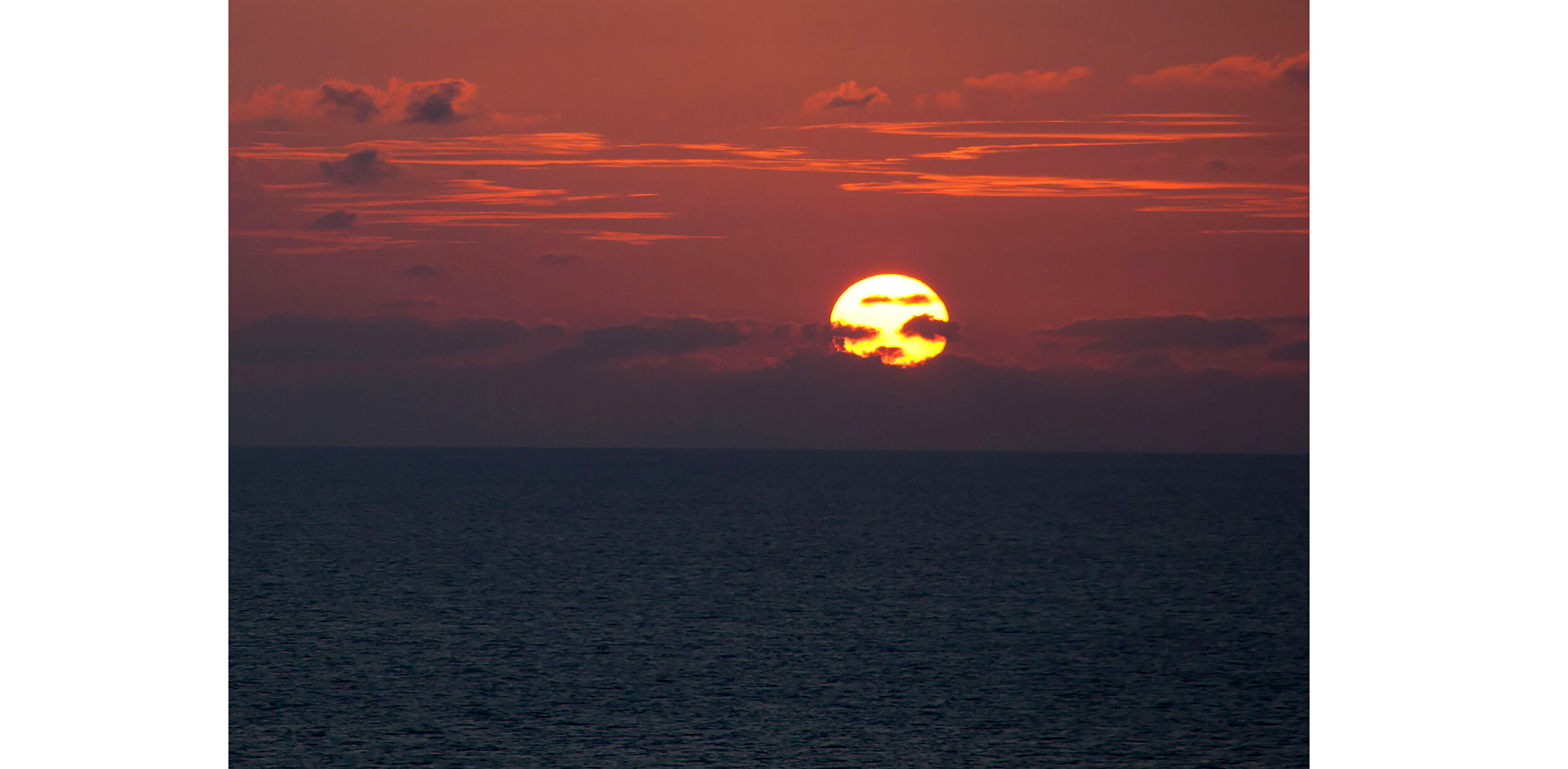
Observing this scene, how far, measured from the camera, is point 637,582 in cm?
14162

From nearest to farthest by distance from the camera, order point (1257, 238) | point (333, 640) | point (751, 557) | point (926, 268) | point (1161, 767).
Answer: point (1161, 767), point (333, 640), point (1257, 238), point (751, 557), point (926, 268)

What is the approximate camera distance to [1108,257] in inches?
7023

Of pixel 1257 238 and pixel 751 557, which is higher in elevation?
pixel 1257 238

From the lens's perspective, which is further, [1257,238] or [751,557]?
[751,557]

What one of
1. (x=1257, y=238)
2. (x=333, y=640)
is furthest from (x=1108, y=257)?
(x=333, y=640)
